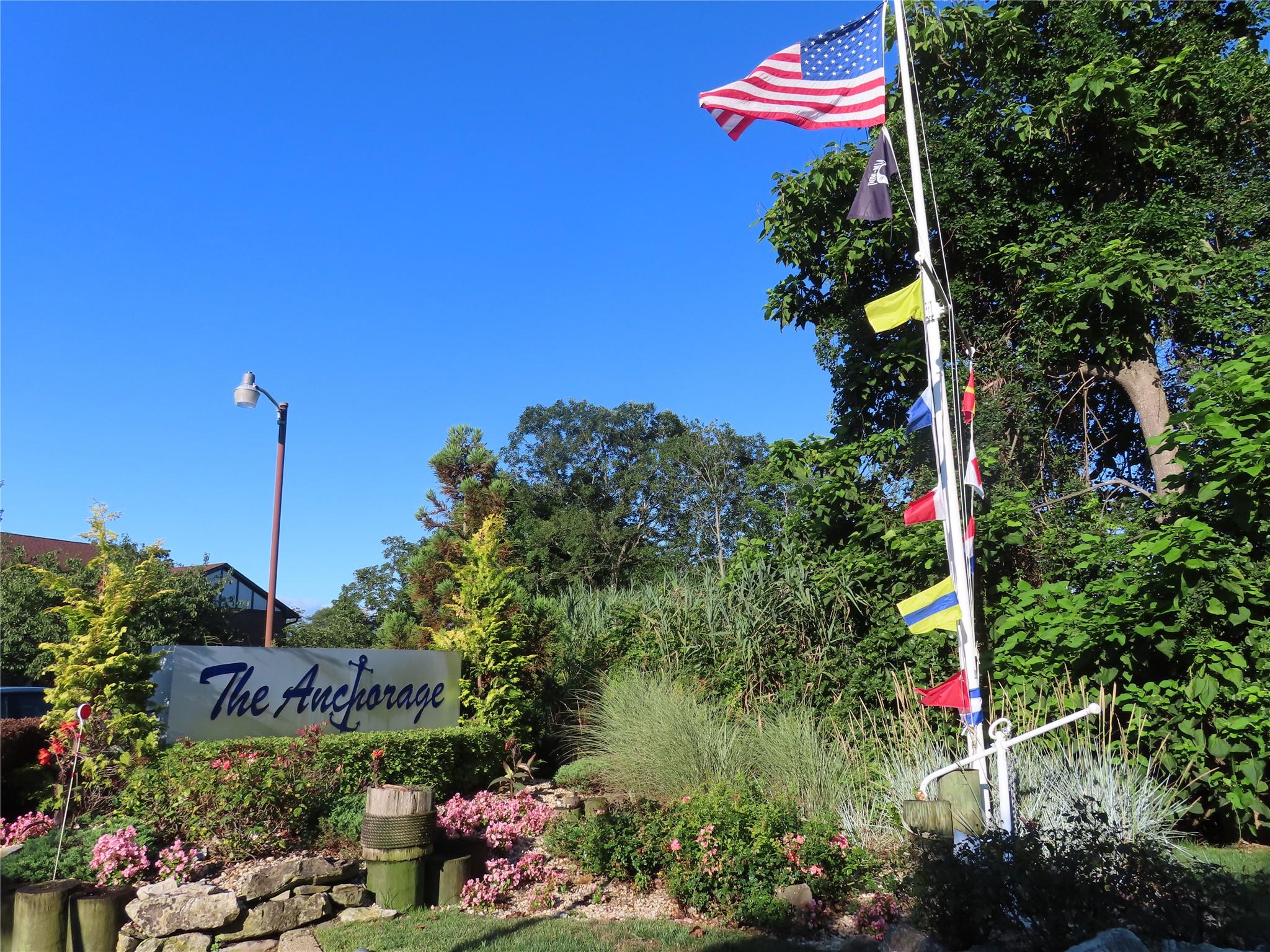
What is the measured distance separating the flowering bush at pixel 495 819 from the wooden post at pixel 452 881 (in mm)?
654

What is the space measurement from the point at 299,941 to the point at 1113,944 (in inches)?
182

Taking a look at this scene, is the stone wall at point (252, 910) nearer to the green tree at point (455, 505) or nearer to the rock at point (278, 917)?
the rock at point (278, 917)

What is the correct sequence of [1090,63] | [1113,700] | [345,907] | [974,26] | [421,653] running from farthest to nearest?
1. [974,26]
2. [1090,63]
3. [421,653]
4. [1113,700]
5. [345,907]

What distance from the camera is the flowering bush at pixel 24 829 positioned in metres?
6.45

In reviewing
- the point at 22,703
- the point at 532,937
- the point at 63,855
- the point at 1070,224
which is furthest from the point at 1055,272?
the point at 22,703

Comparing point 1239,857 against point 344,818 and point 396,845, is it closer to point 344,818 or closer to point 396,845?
point 396,845

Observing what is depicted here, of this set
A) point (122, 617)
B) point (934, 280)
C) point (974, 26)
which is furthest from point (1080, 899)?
point (974, 26)

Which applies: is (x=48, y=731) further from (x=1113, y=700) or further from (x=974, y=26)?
(x=974, y=26)

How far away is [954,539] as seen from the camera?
591 cm

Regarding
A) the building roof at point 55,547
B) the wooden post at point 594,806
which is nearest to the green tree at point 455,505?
the wooden post at point 594,806

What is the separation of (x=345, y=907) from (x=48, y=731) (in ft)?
13.3

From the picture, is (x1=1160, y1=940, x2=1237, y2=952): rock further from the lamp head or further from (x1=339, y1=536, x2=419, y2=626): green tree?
(x1=339, y1=536, x2=419, y2=626): green tree

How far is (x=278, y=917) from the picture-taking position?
5551 mm

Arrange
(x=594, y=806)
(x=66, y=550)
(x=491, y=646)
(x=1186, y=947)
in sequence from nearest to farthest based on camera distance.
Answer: (x=1186, y=947), (x=594, y=806), (x=491, y=646), (x=66, y=550)
